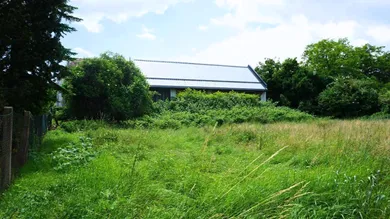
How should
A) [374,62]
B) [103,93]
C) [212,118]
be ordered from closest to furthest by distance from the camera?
1. [103,93]
2. [212,118]
3. [374,62]

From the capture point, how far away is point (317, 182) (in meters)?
4.42

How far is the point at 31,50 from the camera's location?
907cm

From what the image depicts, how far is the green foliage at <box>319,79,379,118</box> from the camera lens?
1214 inches

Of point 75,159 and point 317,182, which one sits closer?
point 317,182

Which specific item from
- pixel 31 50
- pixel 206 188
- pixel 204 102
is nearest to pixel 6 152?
pixel 206 188

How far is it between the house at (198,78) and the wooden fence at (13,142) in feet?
77.3

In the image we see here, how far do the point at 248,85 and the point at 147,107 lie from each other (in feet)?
58.7

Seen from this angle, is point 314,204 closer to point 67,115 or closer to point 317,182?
point 317,182

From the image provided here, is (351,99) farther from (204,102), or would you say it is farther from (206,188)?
(206,188)

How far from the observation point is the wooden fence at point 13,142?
4941 mm

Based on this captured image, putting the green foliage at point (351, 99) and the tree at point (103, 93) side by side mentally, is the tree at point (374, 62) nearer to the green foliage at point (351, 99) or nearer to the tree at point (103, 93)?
the green foliage at point (351, 99)

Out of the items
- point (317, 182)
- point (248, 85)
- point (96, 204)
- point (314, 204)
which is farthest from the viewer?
point (248, 85)

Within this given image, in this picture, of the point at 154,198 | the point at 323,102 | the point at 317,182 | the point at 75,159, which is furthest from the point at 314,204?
the point at 323,102

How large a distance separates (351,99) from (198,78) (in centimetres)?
1476
